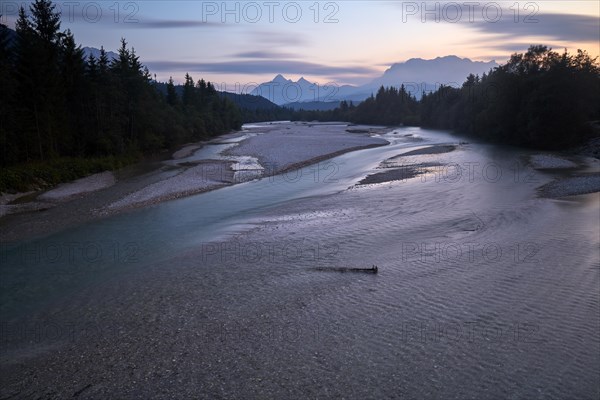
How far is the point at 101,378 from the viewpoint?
289 inches

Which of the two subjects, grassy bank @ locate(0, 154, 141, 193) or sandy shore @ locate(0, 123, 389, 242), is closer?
sandy shore @ locate(0, 123, 389, 242)

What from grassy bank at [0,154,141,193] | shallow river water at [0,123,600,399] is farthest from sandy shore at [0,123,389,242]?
shallow river water at [0,123,600,399]

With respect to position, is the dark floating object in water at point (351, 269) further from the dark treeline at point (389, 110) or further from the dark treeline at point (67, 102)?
the dark treeline at point (389, 110)

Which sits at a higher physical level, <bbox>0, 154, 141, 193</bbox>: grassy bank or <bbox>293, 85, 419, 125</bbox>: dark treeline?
<bbox>293, 85, 419, 125</bbox>: dark treeline

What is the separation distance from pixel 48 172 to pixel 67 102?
44.1 ft

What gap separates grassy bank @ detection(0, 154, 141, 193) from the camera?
Result: 2581cm

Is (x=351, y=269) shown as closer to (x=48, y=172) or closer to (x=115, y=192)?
(x=115, y=192)

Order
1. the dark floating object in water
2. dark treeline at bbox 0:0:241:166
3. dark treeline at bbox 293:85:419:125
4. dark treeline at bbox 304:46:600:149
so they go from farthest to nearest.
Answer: dark treeline at bbox 293:85:419:125 → dark treeline at bbox 304:46:600:149 → dark treeline at bbox 0:0:241:166 → the dark floating object in water

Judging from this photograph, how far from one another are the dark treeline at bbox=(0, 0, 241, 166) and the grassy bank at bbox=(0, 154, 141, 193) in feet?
4.68

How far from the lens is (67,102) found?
39531mm

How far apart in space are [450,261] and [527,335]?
173 inches

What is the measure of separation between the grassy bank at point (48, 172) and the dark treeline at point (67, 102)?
4.68 feet

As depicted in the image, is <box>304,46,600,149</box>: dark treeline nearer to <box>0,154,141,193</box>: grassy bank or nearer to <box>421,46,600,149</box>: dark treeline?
<box>421,46,600,149</box>: dark treeline

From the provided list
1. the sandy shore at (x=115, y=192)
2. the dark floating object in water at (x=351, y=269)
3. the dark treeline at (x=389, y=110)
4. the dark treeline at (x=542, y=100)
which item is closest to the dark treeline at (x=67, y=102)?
the sandy shore at (x=115, y=192)
